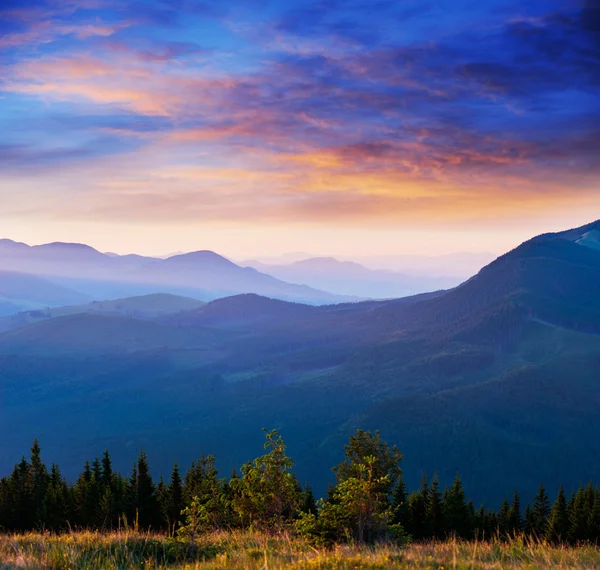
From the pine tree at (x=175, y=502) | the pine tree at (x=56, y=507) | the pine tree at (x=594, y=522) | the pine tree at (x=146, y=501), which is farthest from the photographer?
the pine tree at (x=146, y=501)

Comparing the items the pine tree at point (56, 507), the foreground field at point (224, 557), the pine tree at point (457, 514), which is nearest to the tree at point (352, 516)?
the foreground field at point (224, 557)

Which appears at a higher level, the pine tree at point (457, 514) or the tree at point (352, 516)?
the tree at point (352, 516)

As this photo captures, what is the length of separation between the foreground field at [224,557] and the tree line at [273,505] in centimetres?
351

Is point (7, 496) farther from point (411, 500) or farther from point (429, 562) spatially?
point (429, 562)

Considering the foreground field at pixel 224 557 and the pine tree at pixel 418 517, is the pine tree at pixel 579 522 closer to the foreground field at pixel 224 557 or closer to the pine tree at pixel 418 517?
the pine tree at pixel 418 517

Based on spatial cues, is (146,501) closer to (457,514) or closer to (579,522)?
(457,514)

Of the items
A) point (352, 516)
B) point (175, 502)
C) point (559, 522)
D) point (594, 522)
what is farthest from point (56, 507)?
point (559, 522)

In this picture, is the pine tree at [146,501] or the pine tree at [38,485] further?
the pine tree at [146,501]

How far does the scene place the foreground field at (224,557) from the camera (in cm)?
1148

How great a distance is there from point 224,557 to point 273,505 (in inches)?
472

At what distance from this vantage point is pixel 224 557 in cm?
1215

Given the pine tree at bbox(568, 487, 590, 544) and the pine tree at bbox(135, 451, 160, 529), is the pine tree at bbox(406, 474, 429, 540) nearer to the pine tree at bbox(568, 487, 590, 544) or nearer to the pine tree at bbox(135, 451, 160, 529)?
the pine tree at bbox(568, 487, 590, 544)

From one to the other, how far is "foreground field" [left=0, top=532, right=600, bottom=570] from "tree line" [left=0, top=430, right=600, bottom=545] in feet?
11.5

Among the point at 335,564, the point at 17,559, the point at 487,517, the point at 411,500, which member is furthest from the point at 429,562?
the point at 487,517
